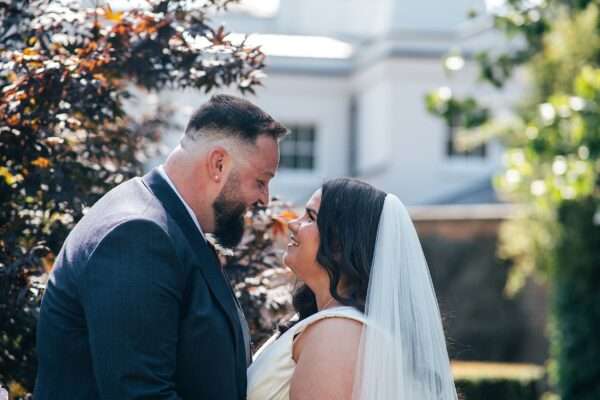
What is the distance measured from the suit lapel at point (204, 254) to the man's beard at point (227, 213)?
83 millimetres

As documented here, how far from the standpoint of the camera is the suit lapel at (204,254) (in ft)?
12.9

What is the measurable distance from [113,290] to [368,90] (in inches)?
1090

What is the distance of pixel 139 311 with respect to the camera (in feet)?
12.0

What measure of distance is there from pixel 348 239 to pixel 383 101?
25.9 meters

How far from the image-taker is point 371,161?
30.9m

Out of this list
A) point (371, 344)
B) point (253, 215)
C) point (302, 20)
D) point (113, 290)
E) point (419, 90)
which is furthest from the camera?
point (302, 20)

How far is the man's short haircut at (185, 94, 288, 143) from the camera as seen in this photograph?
4078 mm

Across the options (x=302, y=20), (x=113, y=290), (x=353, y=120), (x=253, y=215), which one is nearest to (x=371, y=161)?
(x=353, y=120)

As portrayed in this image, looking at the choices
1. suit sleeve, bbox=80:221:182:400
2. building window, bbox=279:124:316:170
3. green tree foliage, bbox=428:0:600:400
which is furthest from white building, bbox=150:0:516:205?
suit sleeve, bbox=80:221:182:400

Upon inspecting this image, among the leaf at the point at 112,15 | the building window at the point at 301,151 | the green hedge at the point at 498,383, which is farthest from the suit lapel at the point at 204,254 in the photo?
the building window at the point at 301,151

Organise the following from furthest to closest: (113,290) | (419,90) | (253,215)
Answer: (419,90), (253,215), (113,290)

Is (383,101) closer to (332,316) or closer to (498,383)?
(498,383)

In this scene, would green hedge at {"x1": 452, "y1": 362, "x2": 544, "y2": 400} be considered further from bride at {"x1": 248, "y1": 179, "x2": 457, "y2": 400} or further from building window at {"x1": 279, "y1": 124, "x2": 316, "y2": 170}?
building window at {"x1": 279, "y1": 124, "x2": 316, "y2": 170}

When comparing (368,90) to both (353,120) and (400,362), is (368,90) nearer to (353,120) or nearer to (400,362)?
(353,120)
